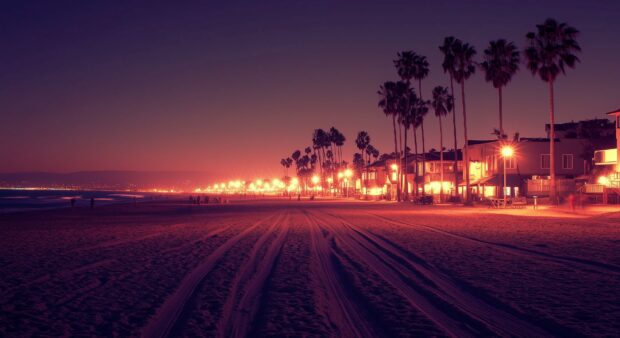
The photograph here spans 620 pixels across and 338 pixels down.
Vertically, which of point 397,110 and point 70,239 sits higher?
point 397,110

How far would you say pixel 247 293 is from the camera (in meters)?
9.94

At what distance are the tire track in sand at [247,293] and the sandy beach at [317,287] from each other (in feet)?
0.10

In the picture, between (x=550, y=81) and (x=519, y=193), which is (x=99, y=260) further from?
(x=519, y=193)

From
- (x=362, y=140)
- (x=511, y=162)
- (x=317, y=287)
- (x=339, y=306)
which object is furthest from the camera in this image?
(x=362, y=140)

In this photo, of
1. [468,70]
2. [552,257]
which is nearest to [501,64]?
[468,70]

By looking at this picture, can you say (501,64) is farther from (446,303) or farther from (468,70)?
(446,303)

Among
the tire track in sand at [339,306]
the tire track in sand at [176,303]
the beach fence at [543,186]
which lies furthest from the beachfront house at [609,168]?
the tire track in sand at [176,303]

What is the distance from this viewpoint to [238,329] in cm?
732

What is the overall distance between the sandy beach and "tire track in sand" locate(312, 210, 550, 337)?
0.03 meters

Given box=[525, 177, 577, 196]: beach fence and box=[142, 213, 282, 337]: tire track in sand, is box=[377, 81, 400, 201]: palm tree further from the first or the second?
box=[142, 213, 282, 337]: tire track in sand

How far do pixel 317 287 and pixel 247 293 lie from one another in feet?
4.78

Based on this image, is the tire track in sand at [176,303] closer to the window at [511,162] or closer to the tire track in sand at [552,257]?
the tire track in sand at [552,257]

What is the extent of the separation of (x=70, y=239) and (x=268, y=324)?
17.1 m

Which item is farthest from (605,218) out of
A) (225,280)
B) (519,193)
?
(519,193)
